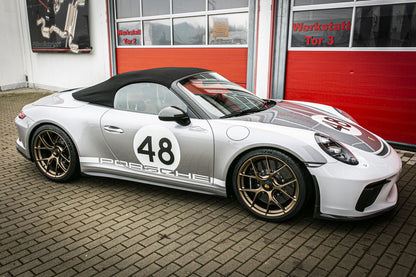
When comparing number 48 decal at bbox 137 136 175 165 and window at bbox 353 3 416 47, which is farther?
window at bbox 353 3 416 47

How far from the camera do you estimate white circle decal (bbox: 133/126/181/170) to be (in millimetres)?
3783

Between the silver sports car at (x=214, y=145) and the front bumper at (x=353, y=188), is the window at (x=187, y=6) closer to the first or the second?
the silver sports car at (x=214, y=145)

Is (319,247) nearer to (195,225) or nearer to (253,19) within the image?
(195,225)

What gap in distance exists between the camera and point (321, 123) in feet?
12.5

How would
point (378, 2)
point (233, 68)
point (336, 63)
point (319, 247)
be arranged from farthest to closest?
point (233, 68)
point (336, 63)
point (378, 2)
point (319, 247)

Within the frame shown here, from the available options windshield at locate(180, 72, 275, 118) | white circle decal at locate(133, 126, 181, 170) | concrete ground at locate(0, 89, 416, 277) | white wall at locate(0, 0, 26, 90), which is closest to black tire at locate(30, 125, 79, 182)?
concrete ground at locate(0, 89, 416, 277)

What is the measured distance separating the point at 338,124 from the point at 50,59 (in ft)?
40.8

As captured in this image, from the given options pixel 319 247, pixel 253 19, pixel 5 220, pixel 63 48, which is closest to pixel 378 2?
pixel 253 19

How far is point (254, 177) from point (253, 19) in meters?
5.34

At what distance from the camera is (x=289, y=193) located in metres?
3.45

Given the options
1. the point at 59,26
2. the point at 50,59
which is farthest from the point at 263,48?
the point at 50,59

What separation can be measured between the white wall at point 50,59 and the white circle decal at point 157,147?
8.17 metres

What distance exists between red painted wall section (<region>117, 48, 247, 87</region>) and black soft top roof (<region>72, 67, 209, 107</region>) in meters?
4.12

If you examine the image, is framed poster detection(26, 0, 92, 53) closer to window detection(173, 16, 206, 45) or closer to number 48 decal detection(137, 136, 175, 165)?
window detection(173, 16, 206, 45)
